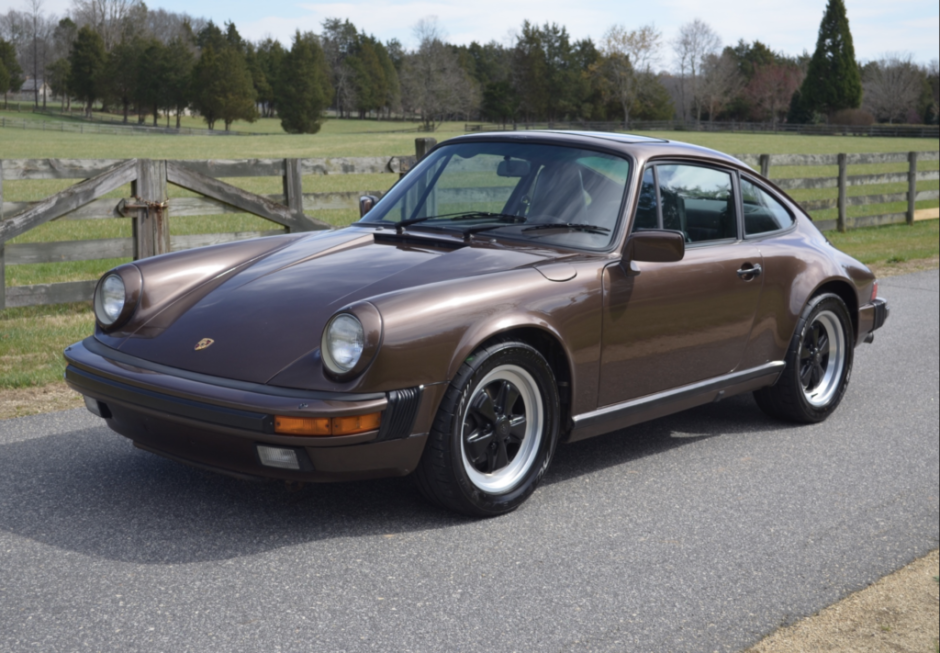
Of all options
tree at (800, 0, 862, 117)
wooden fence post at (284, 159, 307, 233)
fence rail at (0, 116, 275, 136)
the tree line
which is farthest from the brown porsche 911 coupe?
tree at (800, 0, 862, 117)

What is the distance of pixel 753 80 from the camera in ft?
341

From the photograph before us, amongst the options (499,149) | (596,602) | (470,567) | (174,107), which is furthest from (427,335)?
(174,107)

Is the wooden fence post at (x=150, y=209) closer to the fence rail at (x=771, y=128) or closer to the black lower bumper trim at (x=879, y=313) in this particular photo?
the black lower bumper trim at (x=879, y=313)

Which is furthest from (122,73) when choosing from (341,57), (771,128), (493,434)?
(493,434)

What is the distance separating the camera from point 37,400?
5.38m

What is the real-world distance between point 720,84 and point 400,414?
103 m

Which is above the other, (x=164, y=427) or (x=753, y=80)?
(x=753, y=80)

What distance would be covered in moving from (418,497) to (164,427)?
1.07 m

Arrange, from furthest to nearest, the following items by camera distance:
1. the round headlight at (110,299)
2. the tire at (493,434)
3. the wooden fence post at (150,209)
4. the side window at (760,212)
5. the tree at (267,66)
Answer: the tree at (267,66) → the wooden fence post at (150,209) → the side window at (760,212) → the round headlight at (110,299) → the tire at (493,434)

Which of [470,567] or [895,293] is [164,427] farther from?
[895,293]

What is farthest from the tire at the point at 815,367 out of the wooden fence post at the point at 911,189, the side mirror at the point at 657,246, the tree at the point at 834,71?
the tree at the point at 834,71

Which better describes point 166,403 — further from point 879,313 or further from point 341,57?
point 341,57

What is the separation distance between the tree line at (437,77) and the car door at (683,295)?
60.2 meters

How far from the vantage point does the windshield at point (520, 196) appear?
425 cm
